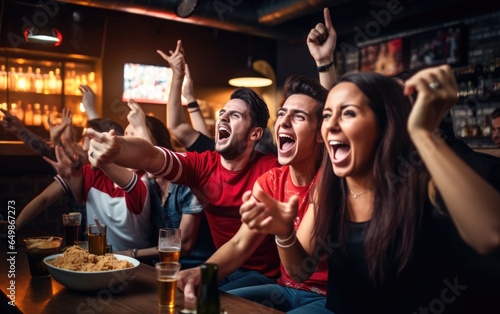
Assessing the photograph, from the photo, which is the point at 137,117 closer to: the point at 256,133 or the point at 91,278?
the point at 256,133

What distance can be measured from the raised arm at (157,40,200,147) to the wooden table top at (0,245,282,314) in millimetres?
1158

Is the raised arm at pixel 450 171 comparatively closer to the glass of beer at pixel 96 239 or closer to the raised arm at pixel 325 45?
the raised arm at pixel 325 45

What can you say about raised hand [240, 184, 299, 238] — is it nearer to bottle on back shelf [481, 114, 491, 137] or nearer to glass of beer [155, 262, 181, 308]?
glass of beer [155, 262, 181, 308]

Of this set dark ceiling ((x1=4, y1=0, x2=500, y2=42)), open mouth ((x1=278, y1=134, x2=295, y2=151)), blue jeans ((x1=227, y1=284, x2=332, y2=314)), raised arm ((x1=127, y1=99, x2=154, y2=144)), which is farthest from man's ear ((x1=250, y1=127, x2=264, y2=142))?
dark ceiling ((x1=4, y1=0, x2=500, y2=42))

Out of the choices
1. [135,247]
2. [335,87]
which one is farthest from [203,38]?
[335,87]

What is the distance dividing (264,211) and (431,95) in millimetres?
475

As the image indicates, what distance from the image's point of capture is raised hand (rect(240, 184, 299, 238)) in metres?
1.14

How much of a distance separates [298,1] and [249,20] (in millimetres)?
756

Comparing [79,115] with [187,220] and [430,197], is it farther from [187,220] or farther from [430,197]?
[430,197]

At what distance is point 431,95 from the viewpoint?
3.27 feet

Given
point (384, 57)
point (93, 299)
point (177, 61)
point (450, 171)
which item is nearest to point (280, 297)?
point (93, 299)

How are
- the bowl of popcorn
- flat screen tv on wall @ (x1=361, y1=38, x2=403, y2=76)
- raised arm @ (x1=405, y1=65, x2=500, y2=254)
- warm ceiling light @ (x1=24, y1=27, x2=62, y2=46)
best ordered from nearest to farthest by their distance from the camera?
raised arm @ (x1=405, y1=65, x2=500, y2=254) → the bowl of popcorn → warm ceiling light @ (x1=24, y1=27, x2=62, y2=46) → flat screen tv on wall @ (x1=361, y1=38, x2=403, y2=76)

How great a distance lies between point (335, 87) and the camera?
126 centimetres

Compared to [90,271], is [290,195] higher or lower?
higher
